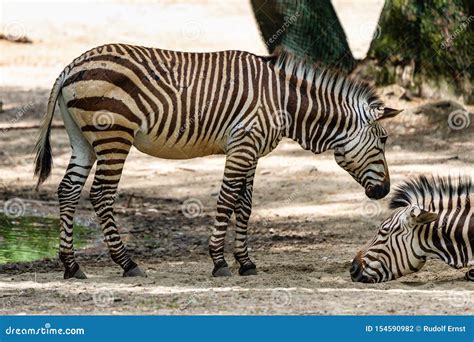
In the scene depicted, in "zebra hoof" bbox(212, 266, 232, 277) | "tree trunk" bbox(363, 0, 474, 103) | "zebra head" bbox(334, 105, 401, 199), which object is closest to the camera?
"zebra hoof" bbox(212, 266, 232, 277)

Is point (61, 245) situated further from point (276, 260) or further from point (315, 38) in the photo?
point (315, 38)

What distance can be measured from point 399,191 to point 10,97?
478 inches

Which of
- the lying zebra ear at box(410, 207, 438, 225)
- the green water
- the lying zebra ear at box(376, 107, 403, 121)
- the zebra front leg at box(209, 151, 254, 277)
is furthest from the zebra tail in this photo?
the lying zebra ear at box(410, 207, 438, 225)

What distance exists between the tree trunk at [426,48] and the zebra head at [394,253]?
24.8 ft

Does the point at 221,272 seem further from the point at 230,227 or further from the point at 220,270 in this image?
the point at 230,227

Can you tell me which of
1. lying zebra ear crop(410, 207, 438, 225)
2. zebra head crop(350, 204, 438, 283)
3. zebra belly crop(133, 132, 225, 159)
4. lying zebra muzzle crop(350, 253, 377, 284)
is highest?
zebra belly crop(133, 132, 225, 159)

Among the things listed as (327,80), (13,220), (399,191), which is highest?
(327,80)

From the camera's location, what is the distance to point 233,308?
346 inches

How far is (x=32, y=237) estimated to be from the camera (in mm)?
13016

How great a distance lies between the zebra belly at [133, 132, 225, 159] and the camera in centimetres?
1077

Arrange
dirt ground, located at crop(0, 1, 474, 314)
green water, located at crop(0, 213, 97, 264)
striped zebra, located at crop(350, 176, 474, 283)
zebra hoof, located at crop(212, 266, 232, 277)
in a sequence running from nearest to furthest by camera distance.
→ dirt ground, located at crop(0, 1, 474, 314) < striped zebra, located at crop(350, 176, 474, 283) < zebra hoof, located at crop(212, 266, 232, 277) < green water, located at crop(0, 213, 97, 264)

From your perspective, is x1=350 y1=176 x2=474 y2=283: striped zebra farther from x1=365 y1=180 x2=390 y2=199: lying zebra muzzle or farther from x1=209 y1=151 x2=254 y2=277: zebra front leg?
x1=209 y1=151 x2=254 y2=277: zebra front leg

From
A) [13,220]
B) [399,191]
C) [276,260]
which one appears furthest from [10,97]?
[399,191]

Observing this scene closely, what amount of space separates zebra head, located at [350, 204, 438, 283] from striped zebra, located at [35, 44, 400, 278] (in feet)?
3.30
